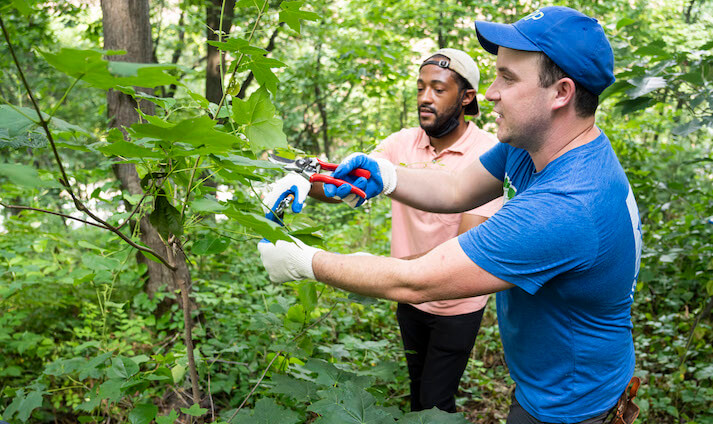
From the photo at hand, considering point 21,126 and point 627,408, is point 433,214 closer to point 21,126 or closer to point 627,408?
point 627,408

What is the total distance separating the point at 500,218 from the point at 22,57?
6.31 m

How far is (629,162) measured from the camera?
17.1 feet

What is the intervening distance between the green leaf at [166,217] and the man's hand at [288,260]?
337mm

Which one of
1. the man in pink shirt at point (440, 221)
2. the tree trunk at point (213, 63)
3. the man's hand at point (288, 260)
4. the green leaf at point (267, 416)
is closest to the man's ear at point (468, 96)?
the man in pink shirt at point (440, 221)

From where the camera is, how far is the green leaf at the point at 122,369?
1606 mm

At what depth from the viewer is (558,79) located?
145 centimetres

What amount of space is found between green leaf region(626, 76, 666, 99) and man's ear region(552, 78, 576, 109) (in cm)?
97

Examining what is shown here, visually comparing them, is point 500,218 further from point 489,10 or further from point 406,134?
point 489,10

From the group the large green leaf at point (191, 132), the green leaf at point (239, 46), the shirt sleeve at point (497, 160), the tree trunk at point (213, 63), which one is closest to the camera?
the large green leaf at point (191, 132)

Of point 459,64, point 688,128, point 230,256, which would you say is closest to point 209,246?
point 459,64

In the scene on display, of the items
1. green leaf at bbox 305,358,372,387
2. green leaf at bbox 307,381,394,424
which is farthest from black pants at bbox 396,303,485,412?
green leaf at bbox 307,381,394,424

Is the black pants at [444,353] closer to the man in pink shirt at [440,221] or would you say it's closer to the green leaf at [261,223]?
the man in pink shirt at [440,221]

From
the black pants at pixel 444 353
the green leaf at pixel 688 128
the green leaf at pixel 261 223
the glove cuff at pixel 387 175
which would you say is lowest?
the black pants at pixel 444 353

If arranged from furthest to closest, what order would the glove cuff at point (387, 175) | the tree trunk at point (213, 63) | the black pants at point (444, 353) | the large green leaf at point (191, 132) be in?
the tree trunk at point (213, 63) → the black pants at point (444, 353) → the glove cuff at point (387, 175) → the large green leaf at point (191, 132)
